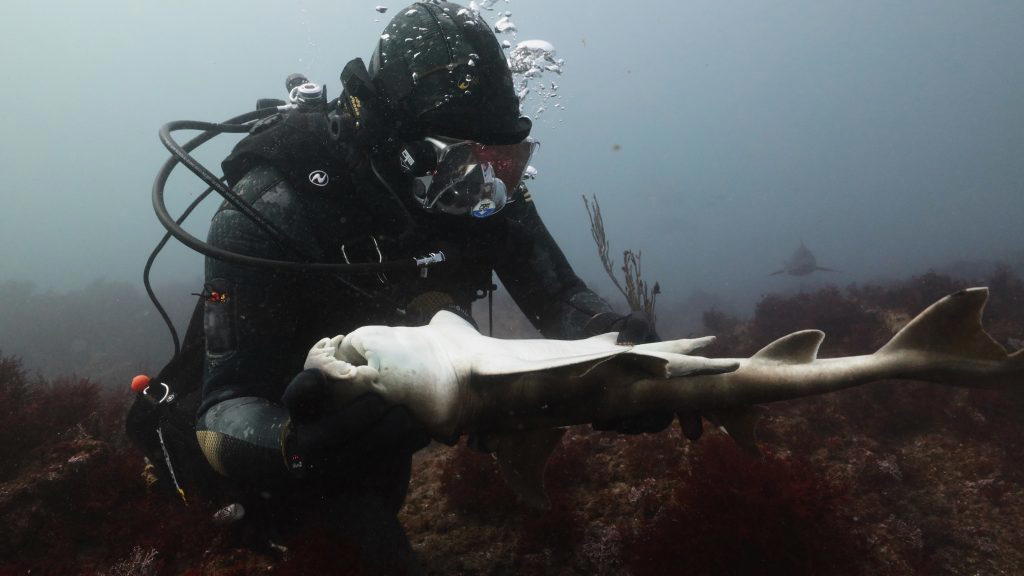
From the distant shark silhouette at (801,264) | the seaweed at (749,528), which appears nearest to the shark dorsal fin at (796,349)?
the seaweed at (749,528)

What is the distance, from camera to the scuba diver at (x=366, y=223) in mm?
2727

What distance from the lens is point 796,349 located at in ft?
6.68

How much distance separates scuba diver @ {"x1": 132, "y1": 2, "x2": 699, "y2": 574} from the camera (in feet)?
8.95

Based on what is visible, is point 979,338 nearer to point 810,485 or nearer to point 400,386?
point 810,485

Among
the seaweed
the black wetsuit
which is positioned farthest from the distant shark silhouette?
the black wetsuit

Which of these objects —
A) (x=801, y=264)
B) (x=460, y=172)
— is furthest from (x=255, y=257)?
(x=801, y=264)

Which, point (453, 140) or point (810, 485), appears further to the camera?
point (810, 485)

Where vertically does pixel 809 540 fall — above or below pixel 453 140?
below

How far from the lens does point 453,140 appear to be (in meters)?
2.93

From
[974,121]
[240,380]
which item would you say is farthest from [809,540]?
[974,121]

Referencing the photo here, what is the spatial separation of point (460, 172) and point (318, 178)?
0.97 metres

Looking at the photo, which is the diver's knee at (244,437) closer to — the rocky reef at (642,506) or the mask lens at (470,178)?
the rocky reef at (642,506)

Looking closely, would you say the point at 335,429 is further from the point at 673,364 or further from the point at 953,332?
the point at 953,332

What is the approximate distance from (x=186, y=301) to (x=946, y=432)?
83.3 feet
